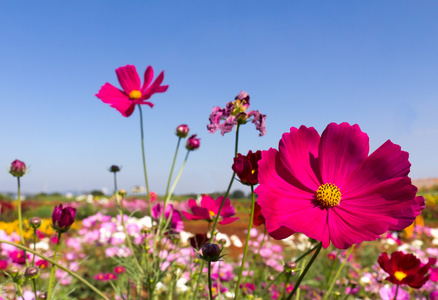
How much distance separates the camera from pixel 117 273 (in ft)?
8.14

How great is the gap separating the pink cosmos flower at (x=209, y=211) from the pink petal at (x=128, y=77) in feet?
1.72

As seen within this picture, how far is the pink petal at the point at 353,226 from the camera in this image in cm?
60

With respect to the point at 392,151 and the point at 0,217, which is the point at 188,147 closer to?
the point at 392,151

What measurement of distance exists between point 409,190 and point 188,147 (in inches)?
36.1

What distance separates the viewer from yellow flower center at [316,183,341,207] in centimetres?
73

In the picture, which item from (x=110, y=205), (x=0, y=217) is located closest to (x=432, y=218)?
(x=110, y=205)

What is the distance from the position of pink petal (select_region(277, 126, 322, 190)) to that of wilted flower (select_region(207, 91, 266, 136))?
0.57ft

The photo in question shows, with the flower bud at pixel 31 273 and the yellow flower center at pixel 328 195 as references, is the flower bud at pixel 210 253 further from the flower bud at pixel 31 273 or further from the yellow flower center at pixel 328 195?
the flower bud at pixel 31 273

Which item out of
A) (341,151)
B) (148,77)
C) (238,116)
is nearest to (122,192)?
(148,77)

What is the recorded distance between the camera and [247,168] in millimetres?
757

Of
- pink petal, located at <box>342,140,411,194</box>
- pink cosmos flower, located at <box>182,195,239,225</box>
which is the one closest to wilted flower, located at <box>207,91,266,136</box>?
pink petal, located at <box>342,140,411,194</box>

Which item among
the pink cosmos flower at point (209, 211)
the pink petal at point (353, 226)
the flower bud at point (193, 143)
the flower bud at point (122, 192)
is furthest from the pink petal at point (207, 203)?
the pink petal at point (353, 226)

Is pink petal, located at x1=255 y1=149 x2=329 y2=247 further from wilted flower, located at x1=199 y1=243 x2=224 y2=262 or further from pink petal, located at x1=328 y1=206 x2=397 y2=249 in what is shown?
wilted flower, located at x1=199 y1=243 x2=224 y2=262

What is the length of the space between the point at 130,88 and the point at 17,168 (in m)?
0.52
